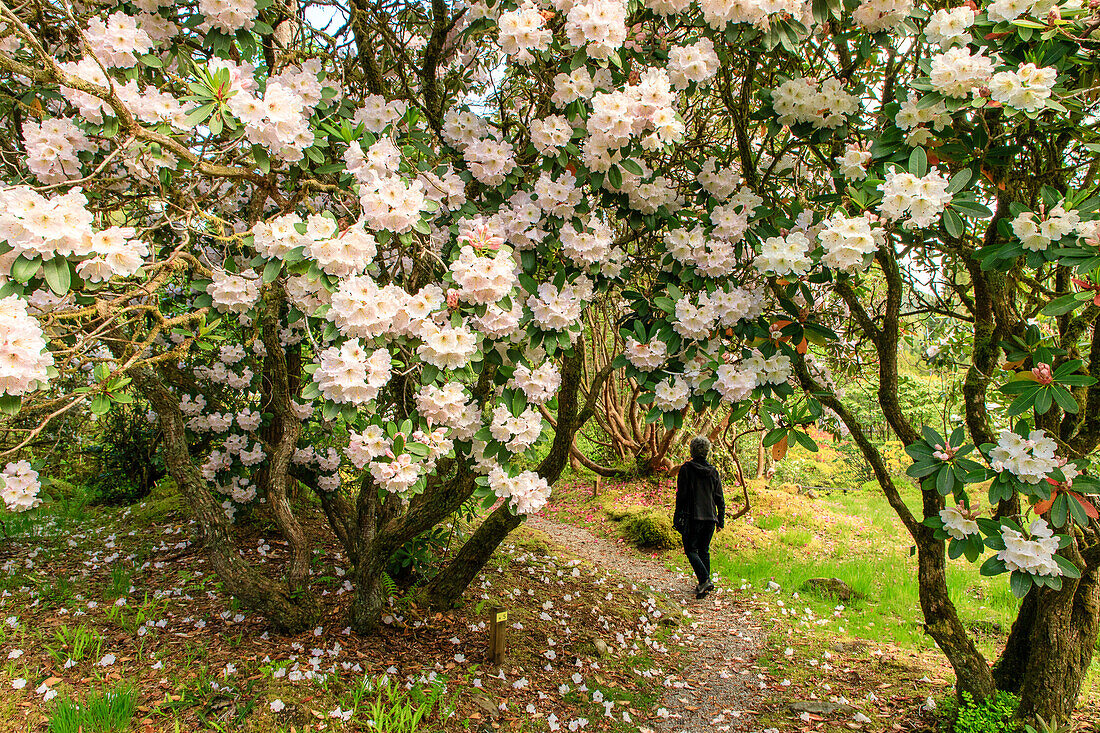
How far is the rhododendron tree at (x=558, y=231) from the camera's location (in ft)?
6.14

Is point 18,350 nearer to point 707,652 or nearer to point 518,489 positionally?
point 518,489

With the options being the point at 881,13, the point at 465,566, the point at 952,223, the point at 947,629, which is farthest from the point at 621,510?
the point at 881,13

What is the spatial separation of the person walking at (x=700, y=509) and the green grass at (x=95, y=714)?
388 centimetres

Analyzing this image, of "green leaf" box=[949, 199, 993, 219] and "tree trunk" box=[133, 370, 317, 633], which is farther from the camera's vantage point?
"tree trunk" box=[133, 370, 317, 633]

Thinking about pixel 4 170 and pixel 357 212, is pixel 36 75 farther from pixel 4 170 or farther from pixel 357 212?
pixel 4 170

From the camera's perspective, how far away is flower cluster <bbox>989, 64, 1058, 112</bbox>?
1769 mm

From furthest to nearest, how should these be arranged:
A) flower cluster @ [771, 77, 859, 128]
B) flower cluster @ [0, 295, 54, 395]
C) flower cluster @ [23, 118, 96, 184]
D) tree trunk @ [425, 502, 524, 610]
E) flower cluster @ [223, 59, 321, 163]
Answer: tree trunk @ [425, 502, 524, 610] < flower cluster @ [771, 77, 859, 128] < flower cluster @ [23, 118, 96, 184] < flower cluster @ [223, 59, 321, 163] < flower cluster @ [0, 295, 54, 395]

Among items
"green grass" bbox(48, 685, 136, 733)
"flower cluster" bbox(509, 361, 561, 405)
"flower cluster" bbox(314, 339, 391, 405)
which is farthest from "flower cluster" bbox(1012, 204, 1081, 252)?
"green grass" bbox(48, 685, 136, 733)

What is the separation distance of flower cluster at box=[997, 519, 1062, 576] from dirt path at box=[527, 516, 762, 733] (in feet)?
5.44

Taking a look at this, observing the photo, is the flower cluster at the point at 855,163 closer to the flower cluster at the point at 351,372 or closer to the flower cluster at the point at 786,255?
the flower cluster at the point at 786,255

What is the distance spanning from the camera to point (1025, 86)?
180cm

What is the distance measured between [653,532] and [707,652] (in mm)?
2338

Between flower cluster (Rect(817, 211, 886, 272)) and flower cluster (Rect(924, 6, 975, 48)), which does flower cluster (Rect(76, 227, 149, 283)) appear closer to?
flower cluster (Rect(817, 211, 886, 272))

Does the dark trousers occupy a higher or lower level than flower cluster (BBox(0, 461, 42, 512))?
lower
